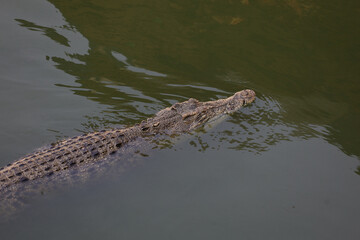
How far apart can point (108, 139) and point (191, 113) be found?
54.0 inches

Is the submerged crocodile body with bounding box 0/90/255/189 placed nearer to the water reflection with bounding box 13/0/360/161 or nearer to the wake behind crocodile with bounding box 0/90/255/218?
the wake behind crocodile with bounding box 0/90/255/218

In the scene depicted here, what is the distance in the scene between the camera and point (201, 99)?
674 cm

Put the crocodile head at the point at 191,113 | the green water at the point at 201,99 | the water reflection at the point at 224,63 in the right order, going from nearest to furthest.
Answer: the green water at the point at 201,99 → the crocodile head at the point at 191,113 → the water reflection at the point at 224,63

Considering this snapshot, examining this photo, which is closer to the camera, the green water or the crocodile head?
the green water

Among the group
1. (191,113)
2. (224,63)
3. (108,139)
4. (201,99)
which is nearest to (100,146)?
(108,139)

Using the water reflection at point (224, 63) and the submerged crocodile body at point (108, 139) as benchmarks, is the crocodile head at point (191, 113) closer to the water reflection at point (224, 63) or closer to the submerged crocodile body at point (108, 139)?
the submerged crocodile body at point (108, 139)

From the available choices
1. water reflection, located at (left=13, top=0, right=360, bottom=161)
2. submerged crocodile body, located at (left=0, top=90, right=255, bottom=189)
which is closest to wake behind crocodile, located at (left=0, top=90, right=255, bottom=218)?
submerged crocodile body, located at (left=0, top=90, right=255, bottom=189)

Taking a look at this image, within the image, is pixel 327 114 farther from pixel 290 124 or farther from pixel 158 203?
pixel 158 203

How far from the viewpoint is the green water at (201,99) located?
458 cm

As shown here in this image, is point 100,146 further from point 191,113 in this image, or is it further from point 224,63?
point 224,63

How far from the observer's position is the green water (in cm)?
458

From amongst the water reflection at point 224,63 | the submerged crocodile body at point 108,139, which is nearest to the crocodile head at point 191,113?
the submerged crocodile body at point 108,139

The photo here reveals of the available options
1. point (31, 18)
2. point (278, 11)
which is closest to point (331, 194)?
point (278, 11)

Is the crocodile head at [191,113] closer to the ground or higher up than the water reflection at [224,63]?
closer to the ground
